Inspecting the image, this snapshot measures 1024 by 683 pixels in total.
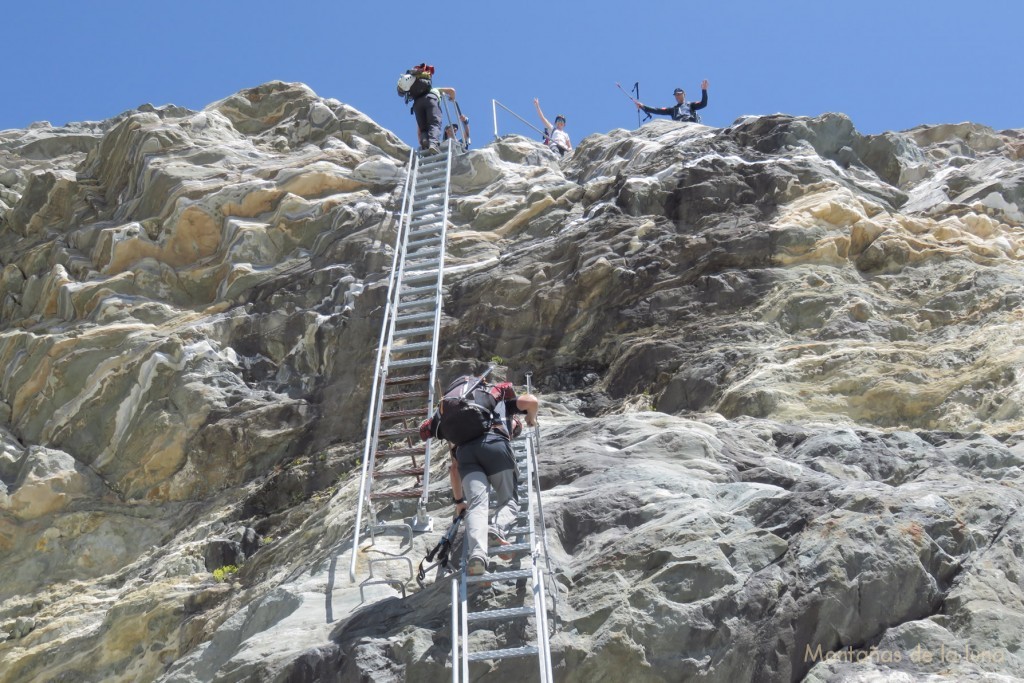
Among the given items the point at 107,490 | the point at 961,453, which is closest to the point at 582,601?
the point at 961,453

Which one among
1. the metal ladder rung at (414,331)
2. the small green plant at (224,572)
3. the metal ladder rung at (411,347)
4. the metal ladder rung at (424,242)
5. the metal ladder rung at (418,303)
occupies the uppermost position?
the metal ladder rung at (424,242)

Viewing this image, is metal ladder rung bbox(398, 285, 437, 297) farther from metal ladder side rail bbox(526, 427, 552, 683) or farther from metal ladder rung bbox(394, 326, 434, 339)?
metal ladder side rail bbox(526, 427, 552, 683)

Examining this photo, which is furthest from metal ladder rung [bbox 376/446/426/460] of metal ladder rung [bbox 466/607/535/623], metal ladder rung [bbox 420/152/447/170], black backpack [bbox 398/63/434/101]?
black backpack [bbox 398/63/434/101]

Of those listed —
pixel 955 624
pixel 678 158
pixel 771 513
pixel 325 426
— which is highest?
pixel 678 158

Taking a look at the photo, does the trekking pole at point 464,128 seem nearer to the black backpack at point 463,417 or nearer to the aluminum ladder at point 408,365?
the aluminum ladder at point 408,365

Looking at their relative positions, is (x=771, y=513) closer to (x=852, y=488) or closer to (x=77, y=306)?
(x=852, y=488)

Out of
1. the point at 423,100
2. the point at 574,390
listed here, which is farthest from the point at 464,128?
the point at 574,390

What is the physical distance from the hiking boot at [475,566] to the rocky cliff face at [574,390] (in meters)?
0.41

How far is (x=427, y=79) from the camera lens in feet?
63.9

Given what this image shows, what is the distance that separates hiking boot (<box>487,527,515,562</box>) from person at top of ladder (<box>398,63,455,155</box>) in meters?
11.5

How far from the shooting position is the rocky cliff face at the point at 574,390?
759 cm

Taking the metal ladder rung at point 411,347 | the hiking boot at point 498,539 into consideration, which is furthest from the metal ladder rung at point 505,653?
the metal ladder rung at point 411,347

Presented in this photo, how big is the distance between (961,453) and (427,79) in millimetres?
12487

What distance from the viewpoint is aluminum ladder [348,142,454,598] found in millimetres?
10125
